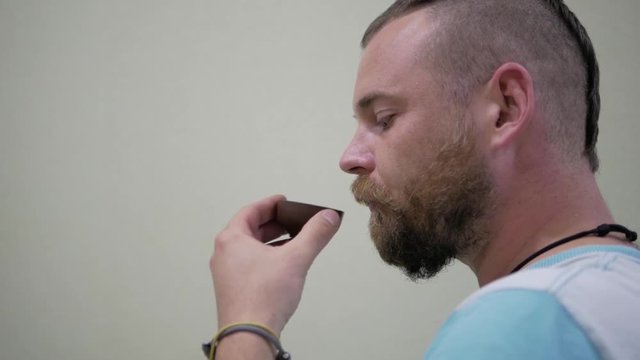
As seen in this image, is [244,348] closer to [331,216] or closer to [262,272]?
[262,272]

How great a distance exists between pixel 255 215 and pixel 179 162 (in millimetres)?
601

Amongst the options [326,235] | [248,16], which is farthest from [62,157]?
[326,235]

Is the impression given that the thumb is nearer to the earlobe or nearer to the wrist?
the wrist

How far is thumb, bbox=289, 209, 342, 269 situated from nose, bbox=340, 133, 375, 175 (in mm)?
77

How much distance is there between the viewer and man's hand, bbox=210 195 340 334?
462mm

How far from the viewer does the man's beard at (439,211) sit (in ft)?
1.65

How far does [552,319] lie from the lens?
0.99 ft

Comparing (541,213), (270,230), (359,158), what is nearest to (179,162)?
(270,230)

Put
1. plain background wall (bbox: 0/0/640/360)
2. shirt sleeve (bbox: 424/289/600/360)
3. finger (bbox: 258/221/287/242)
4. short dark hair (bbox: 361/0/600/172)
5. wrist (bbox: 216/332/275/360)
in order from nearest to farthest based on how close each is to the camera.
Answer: shirt sleeve (bbox: 424/289/600/360), wrist (bbox: 216/332/275/360), short dark hair (bbox: 361/0/600/172), finger (bbox: 258/221/287/242), plain background wall (bbox: 0/0/640/360)

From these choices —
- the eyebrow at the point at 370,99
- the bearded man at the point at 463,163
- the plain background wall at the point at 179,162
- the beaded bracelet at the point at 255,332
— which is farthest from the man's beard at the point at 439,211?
the plain background wall at the point at 179,162

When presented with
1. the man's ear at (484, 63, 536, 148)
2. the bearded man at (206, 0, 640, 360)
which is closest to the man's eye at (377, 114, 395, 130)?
the bearded man at (206, 0, 640, 360)

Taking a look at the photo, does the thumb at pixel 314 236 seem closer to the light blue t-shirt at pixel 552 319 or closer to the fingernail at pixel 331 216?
the fingernail at pixel 331 216

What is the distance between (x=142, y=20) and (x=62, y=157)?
0.47 meters

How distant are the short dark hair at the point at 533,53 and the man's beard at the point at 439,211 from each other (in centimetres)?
10
